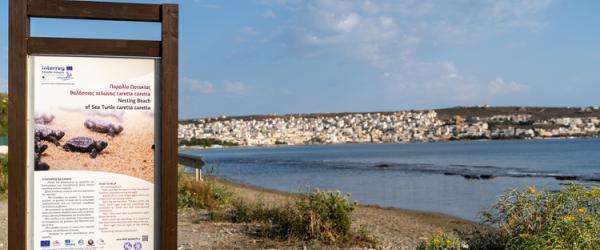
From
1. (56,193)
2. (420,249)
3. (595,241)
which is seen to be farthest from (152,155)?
(595,241)

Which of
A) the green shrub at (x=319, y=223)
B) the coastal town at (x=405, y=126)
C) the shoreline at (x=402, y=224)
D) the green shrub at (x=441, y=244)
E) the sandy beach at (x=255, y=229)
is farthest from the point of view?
the coastal town at (x=405, y=126)

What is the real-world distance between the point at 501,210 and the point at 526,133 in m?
149

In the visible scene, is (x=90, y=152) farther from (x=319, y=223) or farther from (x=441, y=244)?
(x=319, y=223)

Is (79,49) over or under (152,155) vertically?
over

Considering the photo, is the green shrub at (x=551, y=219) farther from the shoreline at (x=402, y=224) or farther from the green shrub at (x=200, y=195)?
the green shrub at (x=200, y=195)

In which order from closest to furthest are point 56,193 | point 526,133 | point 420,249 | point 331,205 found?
point 56,193 < point 420,249 < point 331,205 < point 526,133

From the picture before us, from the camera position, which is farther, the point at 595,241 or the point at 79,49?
the point at 595,241

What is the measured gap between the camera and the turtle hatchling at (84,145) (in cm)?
490

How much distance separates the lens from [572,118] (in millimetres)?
158875

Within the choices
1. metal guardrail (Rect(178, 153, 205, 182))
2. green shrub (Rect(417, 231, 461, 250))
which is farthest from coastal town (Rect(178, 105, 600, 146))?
green shrub (Rect(417, 231, 461, 250))

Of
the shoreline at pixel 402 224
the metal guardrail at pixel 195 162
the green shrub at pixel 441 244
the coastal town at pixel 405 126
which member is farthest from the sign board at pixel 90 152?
the coastal town at pixel 405 126

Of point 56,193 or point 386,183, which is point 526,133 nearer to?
point 386,183

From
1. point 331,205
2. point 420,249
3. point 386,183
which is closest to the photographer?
point 420,249

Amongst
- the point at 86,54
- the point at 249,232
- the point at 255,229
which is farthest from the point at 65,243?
the point at 255,229
